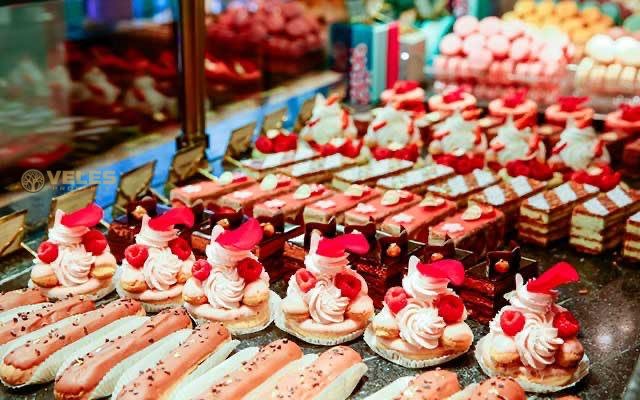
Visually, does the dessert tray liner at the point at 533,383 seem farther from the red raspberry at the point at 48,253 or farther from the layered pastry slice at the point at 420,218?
the red raspberry at the point at 48,253

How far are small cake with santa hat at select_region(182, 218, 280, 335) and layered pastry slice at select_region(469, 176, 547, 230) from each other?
1746 millimetres

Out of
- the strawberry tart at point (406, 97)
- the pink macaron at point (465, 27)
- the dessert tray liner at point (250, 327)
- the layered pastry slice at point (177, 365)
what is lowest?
the dessert tray liner at point (250, 327)

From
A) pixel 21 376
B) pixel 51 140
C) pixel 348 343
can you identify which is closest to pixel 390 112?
pixel 51 140

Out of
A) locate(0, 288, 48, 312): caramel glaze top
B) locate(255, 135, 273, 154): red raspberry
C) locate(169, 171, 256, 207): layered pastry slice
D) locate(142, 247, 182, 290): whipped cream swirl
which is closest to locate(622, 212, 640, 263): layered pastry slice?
locate(169, 171, 256, 207): layered pastry slice

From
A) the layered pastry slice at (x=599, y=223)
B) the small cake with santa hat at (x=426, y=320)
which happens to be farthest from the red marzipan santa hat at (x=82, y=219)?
the layered pastry slice at (x=599, y=223)

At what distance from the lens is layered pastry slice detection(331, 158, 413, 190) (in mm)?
6043

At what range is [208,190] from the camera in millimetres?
5695

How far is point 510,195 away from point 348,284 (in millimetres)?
1834

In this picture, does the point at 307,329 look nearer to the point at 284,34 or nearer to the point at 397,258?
the point at 397,258

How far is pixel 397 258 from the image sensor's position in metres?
4.63

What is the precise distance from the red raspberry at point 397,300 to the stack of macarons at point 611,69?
15.8 feet

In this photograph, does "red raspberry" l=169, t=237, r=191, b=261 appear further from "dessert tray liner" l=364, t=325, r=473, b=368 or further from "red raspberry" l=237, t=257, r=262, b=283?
"dessert tray liner" l=364, t=325, r=473, b=368

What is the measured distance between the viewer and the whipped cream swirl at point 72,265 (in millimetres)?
4641

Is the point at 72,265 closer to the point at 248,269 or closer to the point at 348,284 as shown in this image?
the point at 248,269
